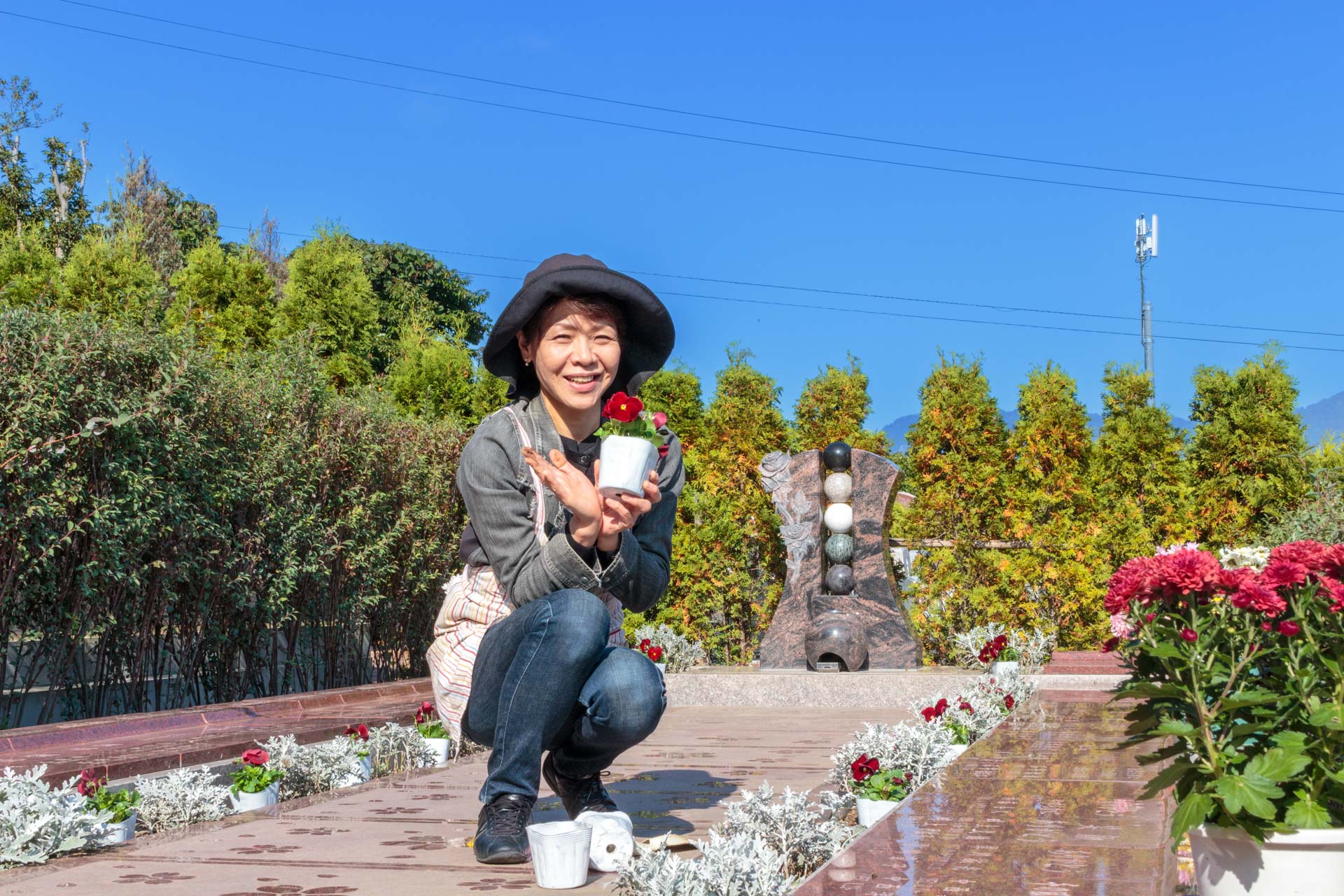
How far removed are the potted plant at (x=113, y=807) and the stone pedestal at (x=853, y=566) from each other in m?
6.39

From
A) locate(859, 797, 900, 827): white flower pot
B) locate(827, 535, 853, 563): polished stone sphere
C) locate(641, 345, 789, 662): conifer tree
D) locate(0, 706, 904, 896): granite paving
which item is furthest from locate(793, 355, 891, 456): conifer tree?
locate(859, 797, 900, 827): white flower pot

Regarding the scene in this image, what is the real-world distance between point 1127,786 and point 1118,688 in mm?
907

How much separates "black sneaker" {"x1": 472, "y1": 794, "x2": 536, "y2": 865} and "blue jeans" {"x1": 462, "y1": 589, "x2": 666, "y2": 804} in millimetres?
25

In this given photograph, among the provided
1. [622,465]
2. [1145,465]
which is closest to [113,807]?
[622,465]

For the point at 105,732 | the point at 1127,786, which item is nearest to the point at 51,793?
the point at 105,732

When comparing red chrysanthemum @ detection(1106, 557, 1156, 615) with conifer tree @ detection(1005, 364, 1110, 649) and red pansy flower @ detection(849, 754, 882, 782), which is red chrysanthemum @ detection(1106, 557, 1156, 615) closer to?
red pansy flower @ detection(849, 754, 882, 782)

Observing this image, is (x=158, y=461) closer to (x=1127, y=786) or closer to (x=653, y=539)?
(x=653, y=539)

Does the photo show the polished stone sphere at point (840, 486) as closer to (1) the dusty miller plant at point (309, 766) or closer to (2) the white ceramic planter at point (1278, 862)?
(1) the dusty miller plant at point (309, 766)

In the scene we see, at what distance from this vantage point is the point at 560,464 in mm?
2822

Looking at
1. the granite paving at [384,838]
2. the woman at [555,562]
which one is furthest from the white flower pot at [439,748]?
the woman at [555,562]

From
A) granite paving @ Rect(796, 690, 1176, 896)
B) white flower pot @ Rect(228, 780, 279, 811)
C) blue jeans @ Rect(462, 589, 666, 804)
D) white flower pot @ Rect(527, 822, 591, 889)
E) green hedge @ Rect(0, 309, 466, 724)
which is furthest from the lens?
green hedge @ Rect(0, 309, 466, 724)

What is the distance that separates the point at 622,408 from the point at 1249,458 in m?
9.41

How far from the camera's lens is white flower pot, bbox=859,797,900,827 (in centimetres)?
370

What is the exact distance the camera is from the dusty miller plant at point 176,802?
154 inches
